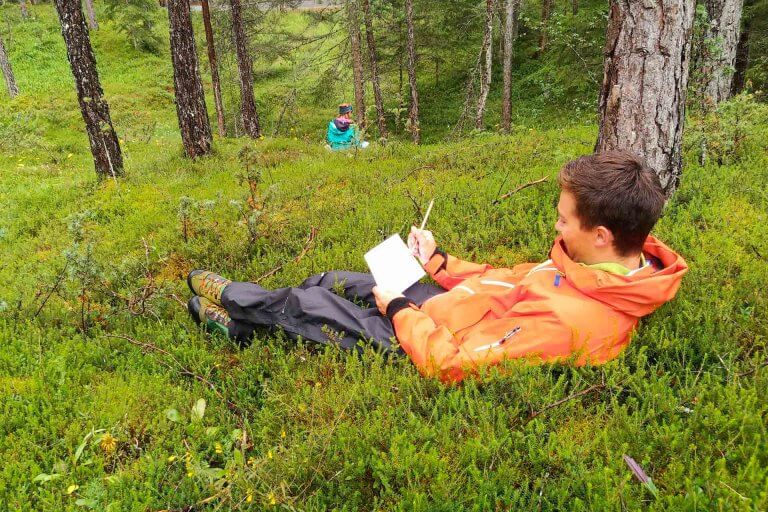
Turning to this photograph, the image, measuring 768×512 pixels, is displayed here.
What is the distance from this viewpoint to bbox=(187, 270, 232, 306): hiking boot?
13.9 feet

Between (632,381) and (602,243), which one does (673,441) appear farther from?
(602,243)

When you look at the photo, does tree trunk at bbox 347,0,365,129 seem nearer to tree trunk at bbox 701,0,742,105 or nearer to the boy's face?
tree trunk at bbox 701,0,742,105

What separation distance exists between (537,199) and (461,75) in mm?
22399

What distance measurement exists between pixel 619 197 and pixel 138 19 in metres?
33.6

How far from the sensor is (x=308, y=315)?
3734 mm

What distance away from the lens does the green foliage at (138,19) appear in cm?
2716

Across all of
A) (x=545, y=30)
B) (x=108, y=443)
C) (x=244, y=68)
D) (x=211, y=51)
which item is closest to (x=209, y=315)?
(x=108, y=443)

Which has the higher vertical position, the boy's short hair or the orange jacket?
the boy's short hair

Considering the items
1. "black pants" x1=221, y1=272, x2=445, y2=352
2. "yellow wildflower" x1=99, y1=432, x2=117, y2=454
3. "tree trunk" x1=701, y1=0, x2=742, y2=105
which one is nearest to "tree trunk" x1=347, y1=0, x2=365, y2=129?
"tree trunk" x1=701, y1=0, x2=742, y2=105

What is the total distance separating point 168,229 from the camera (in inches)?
246

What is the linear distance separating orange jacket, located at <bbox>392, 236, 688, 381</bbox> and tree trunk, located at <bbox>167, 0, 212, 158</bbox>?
8.43 meters

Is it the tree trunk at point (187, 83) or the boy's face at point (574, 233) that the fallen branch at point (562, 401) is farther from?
the tree trunk at point (187, 83)

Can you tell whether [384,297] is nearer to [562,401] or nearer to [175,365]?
[562,401]

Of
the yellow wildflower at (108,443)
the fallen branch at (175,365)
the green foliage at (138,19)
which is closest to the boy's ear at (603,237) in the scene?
the fallen branch at (175,365)
